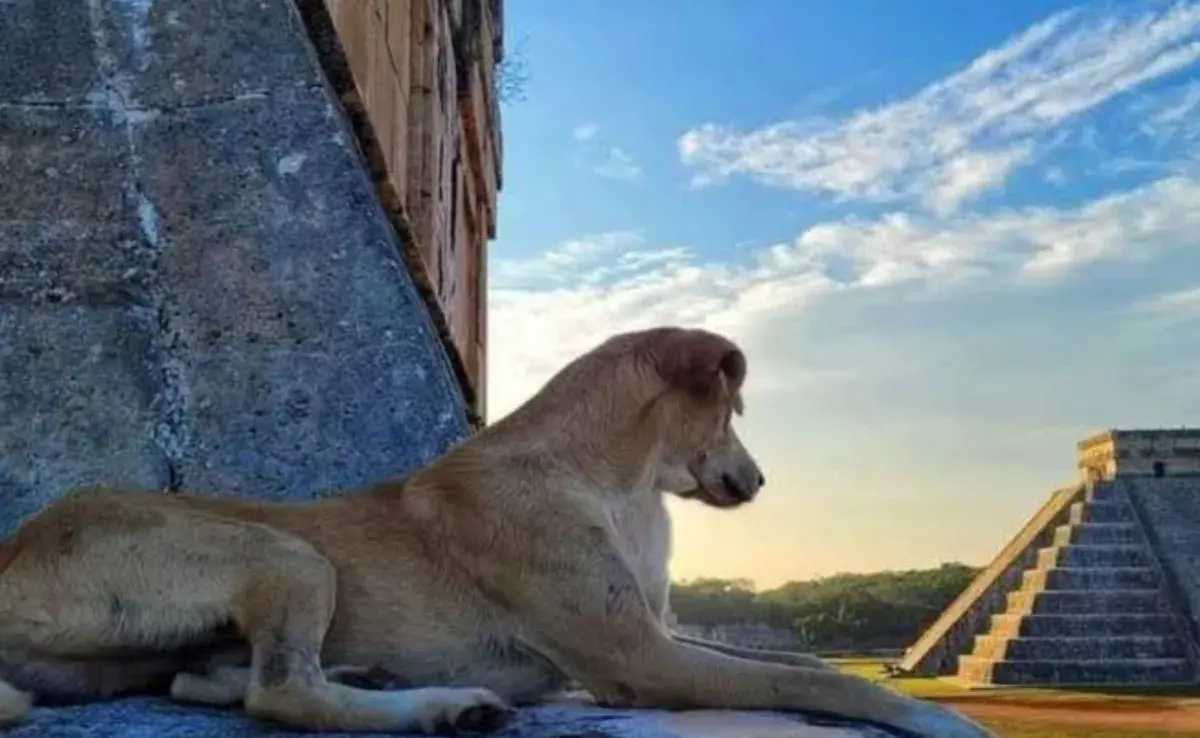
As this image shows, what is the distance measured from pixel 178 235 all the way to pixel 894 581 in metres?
77.2

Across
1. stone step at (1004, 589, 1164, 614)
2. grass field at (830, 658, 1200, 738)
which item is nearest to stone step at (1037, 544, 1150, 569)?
stone step at (1004, 589, 1164, 614)

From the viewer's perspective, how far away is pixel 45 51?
14.7ft

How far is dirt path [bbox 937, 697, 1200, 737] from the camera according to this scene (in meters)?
24.5

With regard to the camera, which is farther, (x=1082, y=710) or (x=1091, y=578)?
(x=1091, y=578)

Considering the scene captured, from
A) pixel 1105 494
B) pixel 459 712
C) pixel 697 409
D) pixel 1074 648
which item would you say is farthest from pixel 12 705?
pixel 1105 494

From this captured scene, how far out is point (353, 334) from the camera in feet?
13.3

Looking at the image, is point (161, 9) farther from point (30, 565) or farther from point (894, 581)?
point (894, 581)

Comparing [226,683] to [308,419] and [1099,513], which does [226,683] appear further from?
[1099,513]

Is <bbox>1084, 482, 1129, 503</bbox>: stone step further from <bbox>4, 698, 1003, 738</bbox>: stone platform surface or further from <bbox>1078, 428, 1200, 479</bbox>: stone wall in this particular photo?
<bbox>4, 698, 1003, 738</bbox>: stone platform surface

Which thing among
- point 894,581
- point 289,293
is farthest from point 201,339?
point 894,581

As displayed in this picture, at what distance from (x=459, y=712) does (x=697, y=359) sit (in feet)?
3.89

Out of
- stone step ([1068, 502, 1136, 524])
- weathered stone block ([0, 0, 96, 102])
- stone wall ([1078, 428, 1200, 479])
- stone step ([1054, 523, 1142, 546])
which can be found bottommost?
weathered stone block ([0, 0, 96, 102])

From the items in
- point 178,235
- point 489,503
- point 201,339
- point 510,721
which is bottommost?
point 510,721

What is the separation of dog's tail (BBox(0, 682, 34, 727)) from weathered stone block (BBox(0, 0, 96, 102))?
219cm
